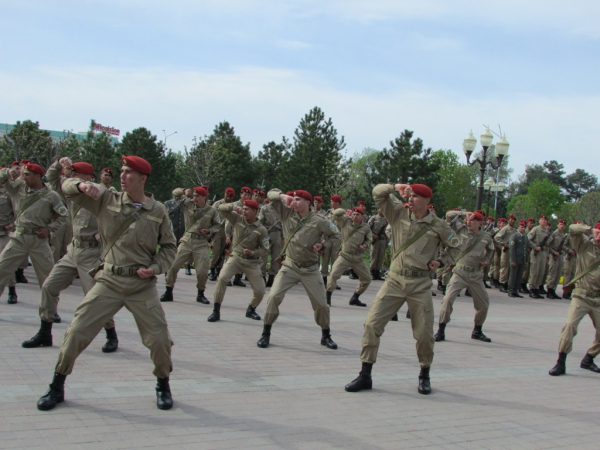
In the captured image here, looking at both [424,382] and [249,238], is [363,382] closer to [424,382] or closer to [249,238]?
[424,382]

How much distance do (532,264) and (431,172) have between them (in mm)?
29683

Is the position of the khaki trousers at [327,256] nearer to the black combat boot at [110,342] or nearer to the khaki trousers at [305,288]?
the khaki trousers at [305,288]

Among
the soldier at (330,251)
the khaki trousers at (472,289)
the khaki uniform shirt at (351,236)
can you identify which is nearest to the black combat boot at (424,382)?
the khaki trousers at (472,289)

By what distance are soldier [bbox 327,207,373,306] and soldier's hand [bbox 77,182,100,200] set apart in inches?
301

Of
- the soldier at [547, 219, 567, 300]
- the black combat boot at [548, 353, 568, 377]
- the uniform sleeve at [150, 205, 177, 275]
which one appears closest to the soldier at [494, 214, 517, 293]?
the soldier at [547, 219, 567, 300]

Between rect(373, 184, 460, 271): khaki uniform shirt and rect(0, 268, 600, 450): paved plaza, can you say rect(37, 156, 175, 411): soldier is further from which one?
rect(373, 184, 460, 271): khaki uniform shirt

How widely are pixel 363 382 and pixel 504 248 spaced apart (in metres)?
13.3

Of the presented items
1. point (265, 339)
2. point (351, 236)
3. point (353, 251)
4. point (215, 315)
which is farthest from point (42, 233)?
point (351, 236)

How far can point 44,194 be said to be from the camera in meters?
8.55

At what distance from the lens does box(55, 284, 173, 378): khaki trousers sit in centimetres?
514

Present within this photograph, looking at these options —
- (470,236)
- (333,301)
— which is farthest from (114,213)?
(333,301)

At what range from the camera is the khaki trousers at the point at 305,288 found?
8312mm

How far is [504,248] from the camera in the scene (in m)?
18.6

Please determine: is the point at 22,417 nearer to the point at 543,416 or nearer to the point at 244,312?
the point at 543,416
